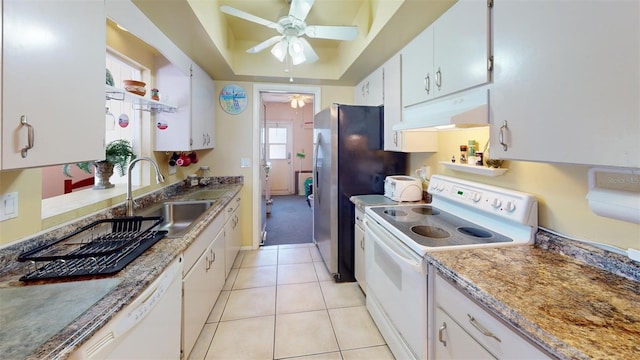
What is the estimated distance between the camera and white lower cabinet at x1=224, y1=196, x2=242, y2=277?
2.54m

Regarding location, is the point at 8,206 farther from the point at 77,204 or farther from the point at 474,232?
the point at 474,232

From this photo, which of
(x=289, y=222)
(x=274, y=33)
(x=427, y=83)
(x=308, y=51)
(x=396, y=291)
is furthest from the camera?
(x=289, y=222)

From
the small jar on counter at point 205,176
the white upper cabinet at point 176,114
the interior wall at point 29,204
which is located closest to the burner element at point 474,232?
the interior wall at point 29,204

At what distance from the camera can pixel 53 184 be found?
7.03ft

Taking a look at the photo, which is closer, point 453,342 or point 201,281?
point 453,342

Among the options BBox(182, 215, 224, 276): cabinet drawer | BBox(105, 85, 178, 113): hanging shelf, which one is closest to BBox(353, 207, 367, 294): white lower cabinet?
BBox(182, 215, 224, 276): cabinet drawer

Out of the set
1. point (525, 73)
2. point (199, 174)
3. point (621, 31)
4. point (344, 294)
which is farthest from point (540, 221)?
point (199, 174)

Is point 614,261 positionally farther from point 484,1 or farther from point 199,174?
point 199,174

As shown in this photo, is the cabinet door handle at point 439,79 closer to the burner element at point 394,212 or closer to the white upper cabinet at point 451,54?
the white upper cabinet at point 451,54

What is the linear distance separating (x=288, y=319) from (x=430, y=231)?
133cm

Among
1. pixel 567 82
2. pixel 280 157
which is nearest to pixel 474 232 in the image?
pixel 567 82

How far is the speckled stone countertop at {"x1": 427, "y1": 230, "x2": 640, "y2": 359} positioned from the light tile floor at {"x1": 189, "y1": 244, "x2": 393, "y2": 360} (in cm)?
105

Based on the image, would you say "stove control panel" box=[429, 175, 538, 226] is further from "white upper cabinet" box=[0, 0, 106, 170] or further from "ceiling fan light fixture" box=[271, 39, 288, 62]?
"white upper cabinet" box=[0, 0, 106, 170]

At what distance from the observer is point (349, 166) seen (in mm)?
2604
